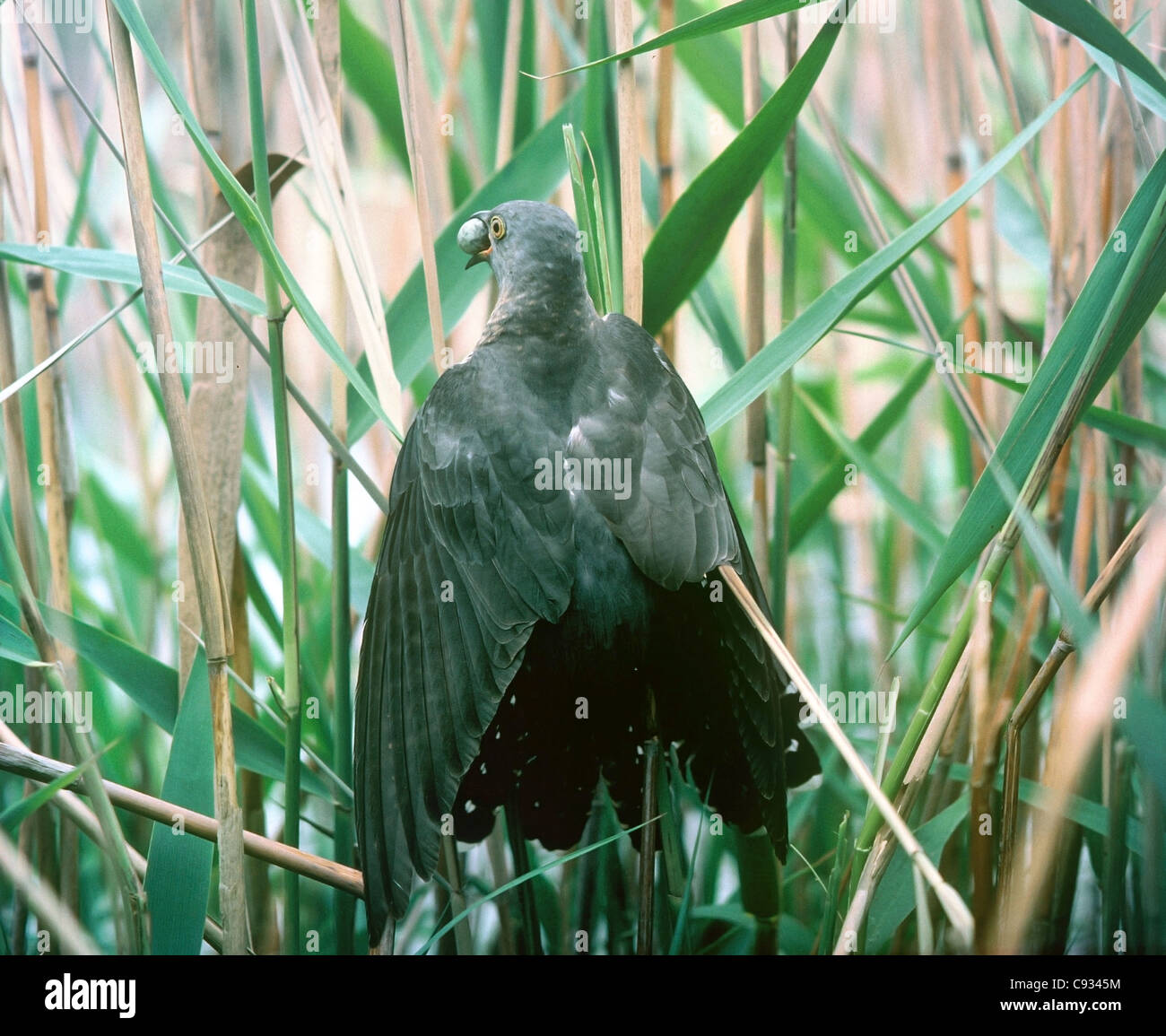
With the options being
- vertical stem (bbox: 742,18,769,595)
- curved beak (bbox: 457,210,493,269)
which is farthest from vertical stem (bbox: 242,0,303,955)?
vertical stem (bbox: 742,18,769,595)

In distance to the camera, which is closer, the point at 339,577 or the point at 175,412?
the point at 175,412

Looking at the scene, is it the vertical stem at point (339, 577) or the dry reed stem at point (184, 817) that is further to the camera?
the vertical stem at point (339, 577)

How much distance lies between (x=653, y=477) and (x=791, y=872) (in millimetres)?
438

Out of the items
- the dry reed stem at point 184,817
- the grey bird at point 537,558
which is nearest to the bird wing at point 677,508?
the grey bird at point 537,558

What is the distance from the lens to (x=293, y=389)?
26.5 inches

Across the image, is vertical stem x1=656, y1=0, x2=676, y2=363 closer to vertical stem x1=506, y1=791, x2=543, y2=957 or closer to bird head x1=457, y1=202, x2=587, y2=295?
bird head x1=457, y1=202, x2=587, y2=295

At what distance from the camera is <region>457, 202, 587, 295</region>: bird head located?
27.4 inches

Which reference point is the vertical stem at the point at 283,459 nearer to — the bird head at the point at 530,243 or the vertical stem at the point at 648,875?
the bird head at the point at 530,243

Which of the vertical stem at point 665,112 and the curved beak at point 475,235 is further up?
the vertical stem at point 665,112

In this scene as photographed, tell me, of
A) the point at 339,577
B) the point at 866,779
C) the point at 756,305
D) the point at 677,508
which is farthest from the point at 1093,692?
the point at 339,577

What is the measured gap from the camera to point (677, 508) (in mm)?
688

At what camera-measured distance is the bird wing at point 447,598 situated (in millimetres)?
668

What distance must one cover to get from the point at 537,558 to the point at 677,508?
0.39 feet

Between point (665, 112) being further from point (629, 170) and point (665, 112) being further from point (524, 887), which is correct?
point (524, 887)
